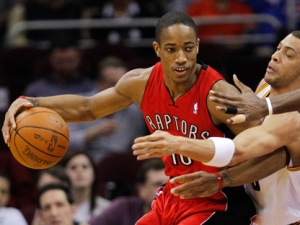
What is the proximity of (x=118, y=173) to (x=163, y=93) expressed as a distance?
132 inches

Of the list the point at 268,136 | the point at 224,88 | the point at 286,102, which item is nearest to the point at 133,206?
the point at 224,88

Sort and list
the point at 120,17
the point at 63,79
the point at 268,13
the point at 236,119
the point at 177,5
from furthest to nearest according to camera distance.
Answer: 1. the point at 177,5
2. the point at 268,13
3. the point at 120,17
4. the point at 63,79
5. the point at 236,119

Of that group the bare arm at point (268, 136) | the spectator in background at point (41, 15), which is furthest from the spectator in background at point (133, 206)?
the spectator in background at point (41, 15)

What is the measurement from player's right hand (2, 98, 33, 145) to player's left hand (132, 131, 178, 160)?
4.18 feet

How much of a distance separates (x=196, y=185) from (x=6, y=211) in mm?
3133

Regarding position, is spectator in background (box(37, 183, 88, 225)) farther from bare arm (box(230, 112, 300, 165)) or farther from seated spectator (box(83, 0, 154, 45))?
seated spectator (box(83, 0, 154, 45))

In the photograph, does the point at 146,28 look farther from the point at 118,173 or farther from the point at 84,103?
the point at 84,103

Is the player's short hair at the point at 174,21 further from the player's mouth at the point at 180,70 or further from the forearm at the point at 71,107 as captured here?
the forearm at the point at 71,107

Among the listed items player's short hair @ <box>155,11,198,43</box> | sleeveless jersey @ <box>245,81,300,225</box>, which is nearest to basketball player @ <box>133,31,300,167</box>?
sleeveless jersey @ <box>245,81,300,225</box>

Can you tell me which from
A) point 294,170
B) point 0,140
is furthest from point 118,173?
point 294,170

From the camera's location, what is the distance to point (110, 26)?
36.6 ft

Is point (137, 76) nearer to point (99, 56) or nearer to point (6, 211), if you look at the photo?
point (6, 211)

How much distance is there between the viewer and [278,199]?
5918mm

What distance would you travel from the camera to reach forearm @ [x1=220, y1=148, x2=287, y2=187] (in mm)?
5566
